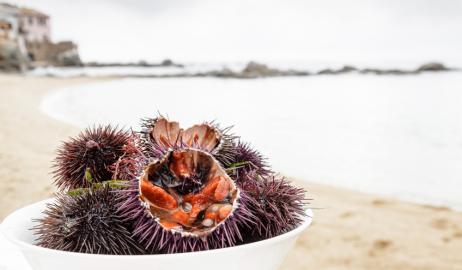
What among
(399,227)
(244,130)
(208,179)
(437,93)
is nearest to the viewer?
(208,179)

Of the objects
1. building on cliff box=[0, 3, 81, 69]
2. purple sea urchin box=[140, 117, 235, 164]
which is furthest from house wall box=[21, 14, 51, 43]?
purple sea urchin box=[140, 117, 235, 164]

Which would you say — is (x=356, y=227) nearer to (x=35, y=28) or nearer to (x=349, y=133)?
(x=349, y=133)

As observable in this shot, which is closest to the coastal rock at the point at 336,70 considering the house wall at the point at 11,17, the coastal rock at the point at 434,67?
the coastal rock at the point at 434,67

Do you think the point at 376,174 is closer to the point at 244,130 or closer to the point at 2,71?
the point at 244,130

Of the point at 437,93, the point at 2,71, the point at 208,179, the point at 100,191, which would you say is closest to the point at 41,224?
the point at 100,191

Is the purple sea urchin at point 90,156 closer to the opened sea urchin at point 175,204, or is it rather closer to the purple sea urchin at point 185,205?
the opened sea urchin at point 175,204

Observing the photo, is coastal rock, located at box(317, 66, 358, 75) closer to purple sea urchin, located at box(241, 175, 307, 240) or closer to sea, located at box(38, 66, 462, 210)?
sea, located at box(38, 66, 462, 210)
